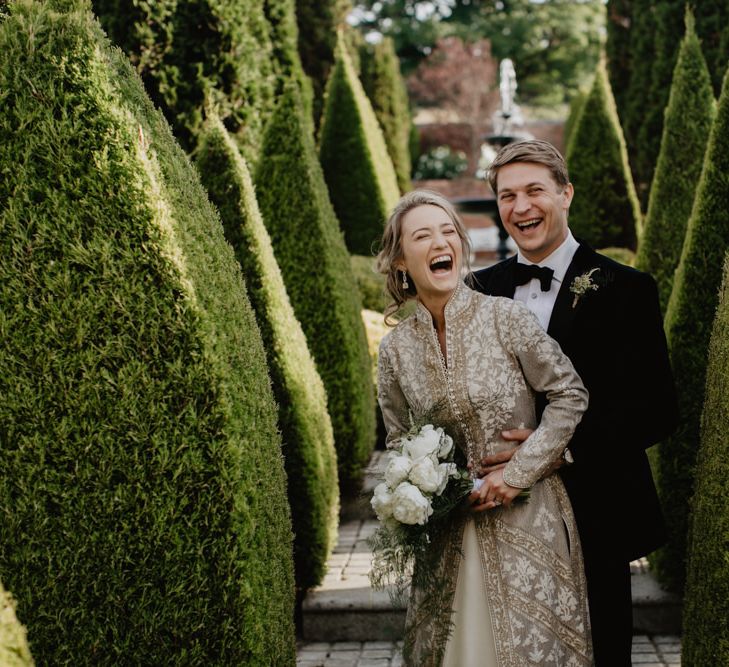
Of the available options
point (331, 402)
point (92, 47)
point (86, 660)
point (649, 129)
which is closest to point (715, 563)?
point (86, 660)

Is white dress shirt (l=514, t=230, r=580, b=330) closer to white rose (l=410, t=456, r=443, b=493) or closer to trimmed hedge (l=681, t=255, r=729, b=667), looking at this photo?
trimmed hedge (l=681, t=255, r=729, b=667)

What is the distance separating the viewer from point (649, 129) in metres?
11.6

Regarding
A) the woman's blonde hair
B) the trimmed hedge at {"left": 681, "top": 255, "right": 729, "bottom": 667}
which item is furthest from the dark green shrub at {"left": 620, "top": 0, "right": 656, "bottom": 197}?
the woman's blonde hair

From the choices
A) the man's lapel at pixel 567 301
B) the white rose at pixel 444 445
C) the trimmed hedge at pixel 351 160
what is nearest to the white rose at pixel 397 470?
the white rose at pixel 444 445

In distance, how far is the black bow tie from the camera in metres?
2.83

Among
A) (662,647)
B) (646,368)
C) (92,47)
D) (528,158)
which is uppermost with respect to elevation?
(92,47)

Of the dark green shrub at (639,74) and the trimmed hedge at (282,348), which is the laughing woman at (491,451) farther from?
the dark green shrub at (639,74)

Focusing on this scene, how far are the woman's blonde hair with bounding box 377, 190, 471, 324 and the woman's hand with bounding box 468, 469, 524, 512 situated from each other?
2.38ft

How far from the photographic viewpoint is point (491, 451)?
2.59 m

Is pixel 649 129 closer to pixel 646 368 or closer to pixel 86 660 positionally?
pixel 646 368

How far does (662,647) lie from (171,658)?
2.76 metres

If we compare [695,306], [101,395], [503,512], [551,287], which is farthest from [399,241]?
[695,306]

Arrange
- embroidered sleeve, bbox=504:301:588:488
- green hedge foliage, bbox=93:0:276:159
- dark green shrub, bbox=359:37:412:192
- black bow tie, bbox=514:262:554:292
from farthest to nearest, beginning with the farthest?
dark green shrub, bbox=359:37:412:192
green hedge foliage, bbox=93:0:276:159
black bow tie, bbox=514:262:554:292
embroidered sleeve, bbox=504:301:588:488

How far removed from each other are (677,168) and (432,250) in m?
3.59
